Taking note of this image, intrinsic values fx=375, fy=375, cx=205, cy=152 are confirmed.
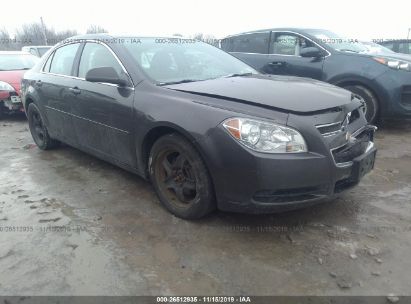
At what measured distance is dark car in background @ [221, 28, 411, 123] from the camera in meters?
5.41

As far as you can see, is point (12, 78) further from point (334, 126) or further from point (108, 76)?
point (334, 126)

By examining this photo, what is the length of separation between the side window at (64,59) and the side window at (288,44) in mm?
3487

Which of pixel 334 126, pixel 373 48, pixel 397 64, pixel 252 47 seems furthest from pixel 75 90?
pixel 373 48

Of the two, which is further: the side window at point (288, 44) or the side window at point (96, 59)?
the side window at point (288, 44)

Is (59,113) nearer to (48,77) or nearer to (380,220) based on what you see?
(48,77)

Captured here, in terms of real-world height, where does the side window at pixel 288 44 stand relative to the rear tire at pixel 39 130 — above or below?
above

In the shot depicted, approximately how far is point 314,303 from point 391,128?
14.9 ft

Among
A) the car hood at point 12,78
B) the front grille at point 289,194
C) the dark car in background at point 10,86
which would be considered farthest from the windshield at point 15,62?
the front grille at point 289,194

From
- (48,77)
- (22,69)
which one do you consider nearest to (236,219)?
(48,77)

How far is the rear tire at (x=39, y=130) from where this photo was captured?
520 cm

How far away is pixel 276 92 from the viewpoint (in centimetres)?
299

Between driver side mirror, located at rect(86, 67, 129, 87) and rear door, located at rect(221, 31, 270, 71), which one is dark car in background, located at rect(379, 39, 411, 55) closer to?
rear door, located at rect(221, 31, 270, 71)

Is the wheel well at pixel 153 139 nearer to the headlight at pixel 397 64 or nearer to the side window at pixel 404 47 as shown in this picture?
the headlight at pixel 397 64

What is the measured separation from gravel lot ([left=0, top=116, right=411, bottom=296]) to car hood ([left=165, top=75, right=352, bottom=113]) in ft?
3.15
